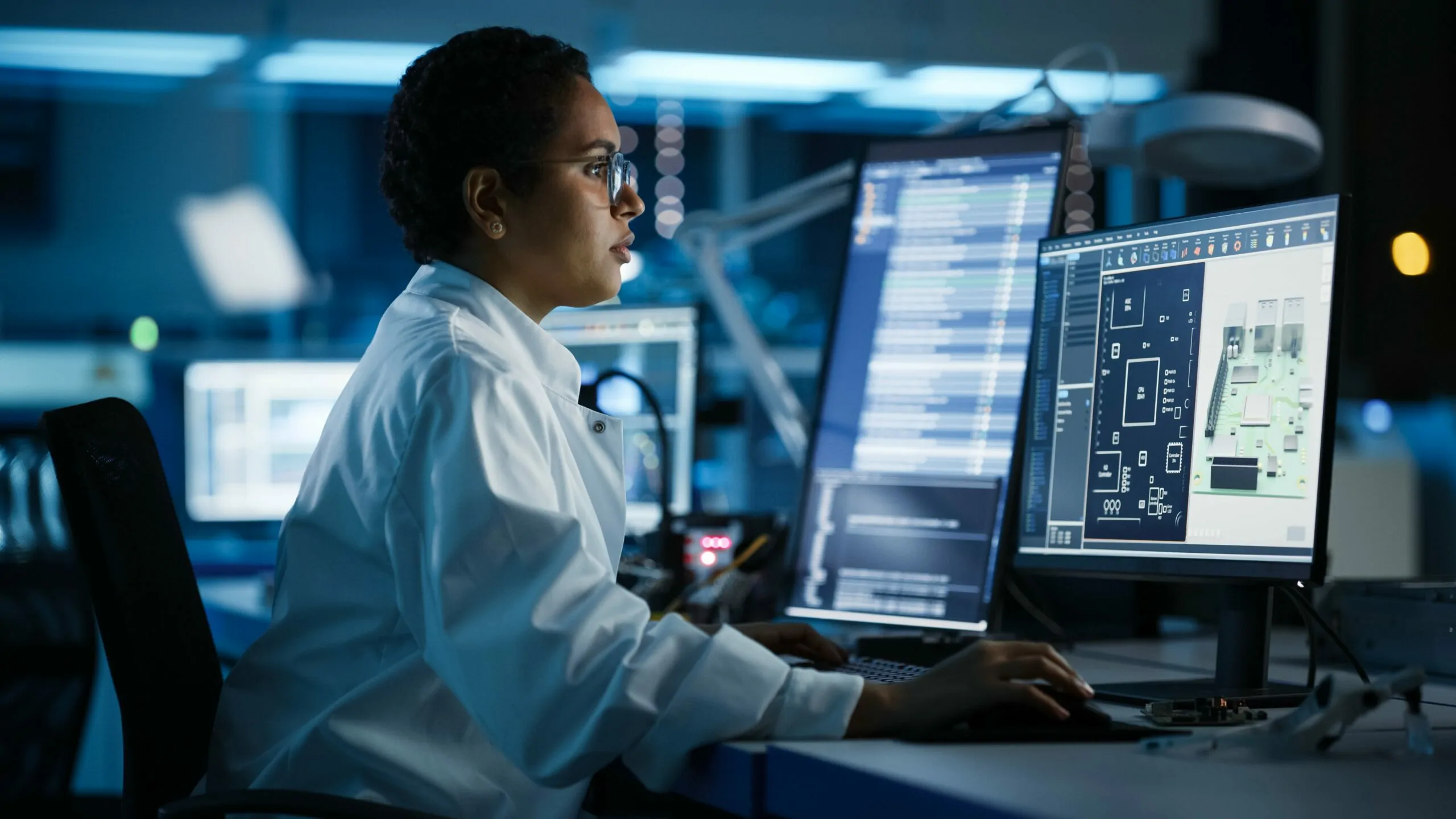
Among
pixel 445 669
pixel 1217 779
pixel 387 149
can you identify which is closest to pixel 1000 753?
→ pixel 1217 779

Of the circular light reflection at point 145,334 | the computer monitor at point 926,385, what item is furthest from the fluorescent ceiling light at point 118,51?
the computer monitor at point 926,385

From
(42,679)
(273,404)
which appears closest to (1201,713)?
(42,679)

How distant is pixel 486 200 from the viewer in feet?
4.11

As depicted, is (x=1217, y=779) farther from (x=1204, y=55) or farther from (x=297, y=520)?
(x=1204, y=55)

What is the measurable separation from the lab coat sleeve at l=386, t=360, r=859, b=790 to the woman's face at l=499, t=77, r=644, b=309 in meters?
0.26

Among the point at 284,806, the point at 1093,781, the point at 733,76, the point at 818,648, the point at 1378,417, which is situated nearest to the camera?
the point at 1093,781

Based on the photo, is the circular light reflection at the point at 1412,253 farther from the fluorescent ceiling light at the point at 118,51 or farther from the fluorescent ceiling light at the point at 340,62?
the fluorescent ceiling light at the point at 118,51

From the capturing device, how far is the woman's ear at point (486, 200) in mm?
1241

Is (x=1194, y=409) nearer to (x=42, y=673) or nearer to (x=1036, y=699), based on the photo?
(x=1036, y=699)

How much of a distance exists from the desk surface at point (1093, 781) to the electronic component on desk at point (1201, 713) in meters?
0.08

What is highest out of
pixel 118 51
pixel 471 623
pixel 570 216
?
pixel 118 51

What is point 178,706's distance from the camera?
1.14 metres

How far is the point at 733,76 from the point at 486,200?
3.21 metres

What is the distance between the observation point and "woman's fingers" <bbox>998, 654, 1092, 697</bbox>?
1026mm
